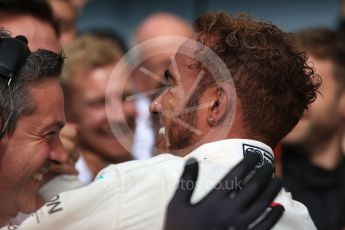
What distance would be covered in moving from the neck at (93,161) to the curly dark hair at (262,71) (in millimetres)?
1558

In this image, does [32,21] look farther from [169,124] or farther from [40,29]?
[169,124]

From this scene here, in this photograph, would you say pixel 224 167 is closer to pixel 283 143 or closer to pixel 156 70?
pixel 156 70

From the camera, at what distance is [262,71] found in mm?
1953

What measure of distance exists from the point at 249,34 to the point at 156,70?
50.3 inches

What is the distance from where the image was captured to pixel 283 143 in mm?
3779

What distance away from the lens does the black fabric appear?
11.5 ft

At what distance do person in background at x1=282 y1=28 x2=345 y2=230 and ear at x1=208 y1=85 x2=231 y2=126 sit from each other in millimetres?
1719

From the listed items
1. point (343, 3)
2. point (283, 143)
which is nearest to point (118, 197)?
point (283, 143)

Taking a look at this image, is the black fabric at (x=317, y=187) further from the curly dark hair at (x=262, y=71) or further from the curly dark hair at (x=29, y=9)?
the curly dark hair at (x=262, y=71)

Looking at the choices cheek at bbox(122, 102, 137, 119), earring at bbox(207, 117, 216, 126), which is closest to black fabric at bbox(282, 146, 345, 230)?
cheek at bbox(122, 102, 137, 119)

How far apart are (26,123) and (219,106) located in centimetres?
57

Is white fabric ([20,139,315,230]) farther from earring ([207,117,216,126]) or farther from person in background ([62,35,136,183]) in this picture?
person in background ([62,35,136,183])

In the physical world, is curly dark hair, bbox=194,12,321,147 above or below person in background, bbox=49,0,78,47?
above

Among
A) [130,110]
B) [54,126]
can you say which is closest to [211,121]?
[54,126]
